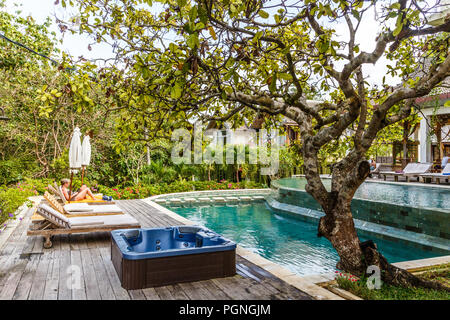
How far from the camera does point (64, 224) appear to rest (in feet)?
20.5

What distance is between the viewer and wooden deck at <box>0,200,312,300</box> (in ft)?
12.9

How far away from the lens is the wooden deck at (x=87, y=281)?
155 inches

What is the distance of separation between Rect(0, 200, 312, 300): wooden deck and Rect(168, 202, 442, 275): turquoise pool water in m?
2.03

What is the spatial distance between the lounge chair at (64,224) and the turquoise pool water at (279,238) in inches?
120

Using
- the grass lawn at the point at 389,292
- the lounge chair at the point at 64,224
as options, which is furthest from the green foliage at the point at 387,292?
the lounge chair at the point at 64,224

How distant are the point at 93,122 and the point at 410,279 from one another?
46.0ft

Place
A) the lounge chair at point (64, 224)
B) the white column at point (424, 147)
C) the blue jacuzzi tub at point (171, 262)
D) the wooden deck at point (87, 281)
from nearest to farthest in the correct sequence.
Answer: the wooden deck at point (87, 281)
the blue jacuzzi tub at point (171, 262)
the lounge chair at point (64, 224)
the white column at point (424, 147)

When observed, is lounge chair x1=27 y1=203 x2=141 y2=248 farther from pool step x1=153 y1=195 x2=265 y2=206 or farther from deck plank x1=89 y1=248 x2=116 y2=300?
pool step x1=153 y1=195 x2=265 y2=206

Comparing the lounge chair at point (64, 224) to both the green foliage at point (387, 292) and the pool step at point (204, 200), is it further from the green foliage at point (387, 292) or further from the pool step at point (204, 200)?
the pool step at point (204, 200)

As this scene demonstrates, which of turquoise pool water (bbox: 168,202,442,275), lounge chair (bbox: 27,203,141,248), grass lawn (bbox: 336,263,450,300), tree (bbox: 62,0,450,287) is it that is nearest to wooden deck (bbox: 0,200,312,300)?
lounge chair (bbox: 27,203,141,248)

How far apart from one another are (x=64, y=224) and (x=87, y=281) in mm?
2240

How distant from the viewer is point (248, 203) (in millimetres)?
14781
